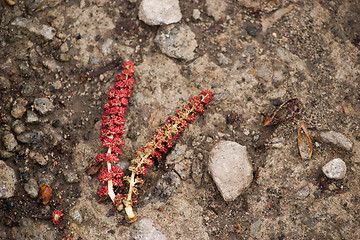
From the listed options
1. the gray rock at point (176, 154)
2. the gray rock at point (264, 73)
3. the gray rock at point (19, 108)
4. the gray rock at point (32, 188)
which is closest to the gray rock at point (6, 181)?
the gray rock at point (32, 188)

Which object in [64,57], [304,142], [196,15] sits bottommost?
[304,142]

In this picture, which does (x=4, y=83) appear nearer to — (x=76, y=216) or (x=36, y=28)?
(x=36, y=28)

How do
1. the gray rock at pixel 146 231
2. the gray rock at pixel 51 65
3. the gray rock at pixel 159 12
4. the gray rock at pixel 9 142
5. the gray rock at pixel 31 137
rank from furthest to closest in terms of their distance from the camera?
the gray rock at pixel 51 65 → the gray rock at pixel 159 12 → the gray rock at pixel 31 137 → the gray rock at pixel 9 142 → the gray rock at pixel 146 231

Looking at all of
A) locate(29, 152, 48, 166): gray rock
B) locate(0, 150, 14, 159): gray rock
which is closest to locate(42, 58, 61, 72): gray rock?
locate(29, 152, 48, 166): gray rock

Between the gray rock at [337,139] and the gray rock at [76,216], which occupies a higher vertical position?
the gray rock at [337,139]

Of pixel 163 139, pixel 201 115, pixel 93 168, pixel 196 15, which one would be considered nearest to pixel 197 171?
pixel 163 139

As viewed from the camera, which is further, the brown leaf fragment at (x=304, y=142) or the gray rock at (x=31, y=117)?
the gray rock at (x=31, y=117)

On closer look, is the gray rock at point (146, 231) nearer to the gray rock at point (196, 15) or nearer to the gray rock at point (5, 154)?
the gray rock at point (5, 154)

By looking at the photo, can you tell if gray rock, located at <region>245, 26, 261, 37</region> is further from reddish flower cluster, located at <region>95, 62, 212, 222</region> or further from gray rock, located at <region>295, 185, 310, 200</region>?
gray rock, located at <region>295, 185, 310, 200</region>
